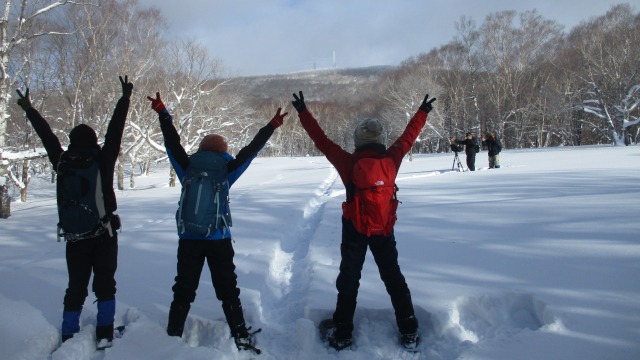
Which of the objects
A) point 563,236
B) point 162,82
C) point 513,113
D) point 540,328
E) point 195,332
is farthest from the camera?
point 513,113

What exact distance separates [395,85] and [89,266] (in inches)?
2015

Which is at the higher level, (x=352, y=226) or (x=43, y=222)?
(x=352, y=226)

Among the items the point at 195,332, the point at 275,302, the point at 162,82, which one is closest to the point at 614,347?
the point at 275,302

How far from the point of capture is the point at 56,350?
9.34ft

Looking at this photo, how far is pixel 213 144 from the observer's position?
308cm

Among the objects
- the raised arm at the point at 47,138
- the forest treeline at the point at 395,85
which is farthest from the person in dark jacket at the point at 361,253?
the forest treeline at the point at 395,85

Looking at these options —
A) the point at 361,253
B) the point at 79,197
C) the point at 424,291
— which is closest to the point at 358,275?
the point at 361,253

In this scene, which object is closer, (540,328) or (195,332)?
(540,328)

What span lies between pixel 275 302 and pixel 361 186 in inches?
69.1

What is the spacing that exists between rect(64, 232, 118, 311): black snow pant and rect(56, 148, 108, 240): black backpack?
0.29 feet

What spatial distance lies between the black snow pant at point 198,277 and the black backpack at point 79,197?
0.62m

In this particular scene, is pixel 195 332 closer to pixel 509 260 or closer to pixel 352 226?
pixel 352 226

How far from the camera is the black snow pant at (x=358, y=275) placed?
2973 mm

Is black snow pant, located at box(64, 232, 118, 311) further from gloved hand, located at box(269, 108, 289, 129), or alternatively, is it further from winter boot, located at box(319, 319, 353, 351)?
winter boot, located at box(319, 319, 353, 351)
